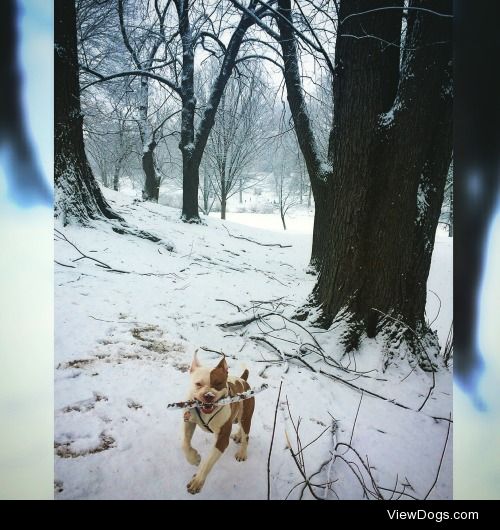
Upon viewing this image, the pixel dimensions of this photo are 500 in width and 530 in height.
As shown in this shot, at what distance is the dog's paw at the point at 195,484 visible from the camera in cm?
101

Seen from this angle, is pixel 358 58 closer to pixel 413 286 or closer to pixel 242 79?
pixel 242 79

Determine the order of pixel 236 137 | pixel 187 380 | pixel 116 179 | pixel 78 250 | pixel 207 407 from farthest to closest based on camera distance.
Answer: pixel 236 137
pixel 116 179
pixel 78 250
pixel 187 380
pixel 207 407

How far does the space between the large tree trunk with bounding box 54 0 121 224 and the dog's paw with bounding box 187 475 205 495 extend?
1.14 metres

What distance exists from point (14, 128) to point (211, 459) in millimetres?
1471

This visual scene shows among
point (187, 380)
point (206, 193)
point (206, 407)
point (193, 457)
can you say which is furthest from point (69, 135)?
point (193, 457)

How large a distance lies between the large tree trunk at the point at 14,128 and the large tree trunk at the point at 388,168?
133cm

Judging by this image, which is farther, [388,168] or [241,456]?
[388,168]

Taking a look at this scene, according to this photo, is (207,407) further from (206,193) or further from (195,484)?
(206,193)

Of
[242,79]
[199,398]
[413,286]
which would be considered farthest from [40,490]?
[242,79]

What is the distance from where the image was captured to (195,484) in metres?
1.01

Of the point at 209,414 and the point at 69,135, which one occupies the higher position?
the point at 69,135

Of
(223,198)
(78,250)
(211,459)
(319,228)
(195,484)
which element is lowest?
(195,484)

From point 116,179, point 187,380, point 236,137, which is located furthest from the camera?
point 236,137

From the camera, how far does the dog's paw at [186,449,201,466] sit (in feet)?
3.34
